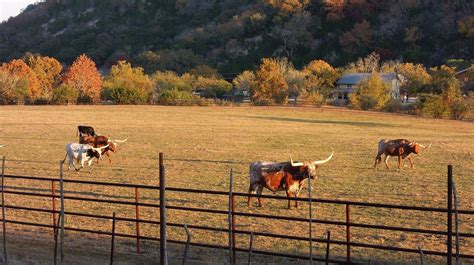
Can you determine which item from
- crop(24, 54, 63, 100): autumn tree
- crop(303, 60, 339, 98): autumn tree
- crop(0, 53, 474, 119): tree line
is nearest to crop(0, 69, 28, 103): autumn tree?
crop(0, 53, 474, 119): tree line

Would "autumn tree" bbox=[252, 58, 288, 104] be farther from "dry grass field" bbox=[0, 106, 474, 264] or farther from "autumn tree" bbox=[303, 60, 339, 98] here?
"dry grass field" bbox=[0, 106, 474, 264]

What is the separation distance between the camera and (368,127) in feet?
130

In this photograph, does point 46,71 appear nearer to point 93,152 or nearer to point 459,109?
point 459,109

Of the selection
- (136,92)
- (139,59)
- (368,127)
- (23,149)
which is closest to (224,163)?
(23,149)

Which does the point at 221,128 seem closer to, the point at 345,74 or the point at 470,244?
the point at 470,244

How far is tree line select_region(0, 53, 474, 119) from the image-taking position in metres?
58.7

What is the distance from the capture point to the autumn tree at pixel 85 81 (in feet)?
246

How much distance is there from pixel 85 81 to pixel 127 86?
26.4 ft

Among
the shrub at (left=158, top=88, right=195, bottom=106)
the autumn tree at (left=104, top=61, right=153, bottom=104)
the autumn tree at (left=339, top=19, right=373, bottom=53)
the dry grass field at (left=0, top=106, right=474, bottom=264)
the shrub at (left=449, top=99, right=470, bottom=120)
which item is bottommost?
the dry grass field at (left=0, top=106, right=474, bottom=264)

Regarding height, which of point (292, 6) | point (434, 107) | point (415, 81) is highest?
point (292, 6)

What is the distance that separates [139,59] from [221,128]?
101434mm

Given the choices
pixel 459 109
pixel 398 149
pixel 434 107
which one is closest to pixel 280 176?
pixel 398 149

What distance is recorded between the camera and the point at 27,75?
78250mm

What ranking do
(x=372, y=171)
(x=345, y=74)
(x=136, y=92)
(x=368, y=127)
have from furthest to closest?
(x=345, y=74)
(x=136, y=92)
(x=368, y=127)
(x=372, y=171)
